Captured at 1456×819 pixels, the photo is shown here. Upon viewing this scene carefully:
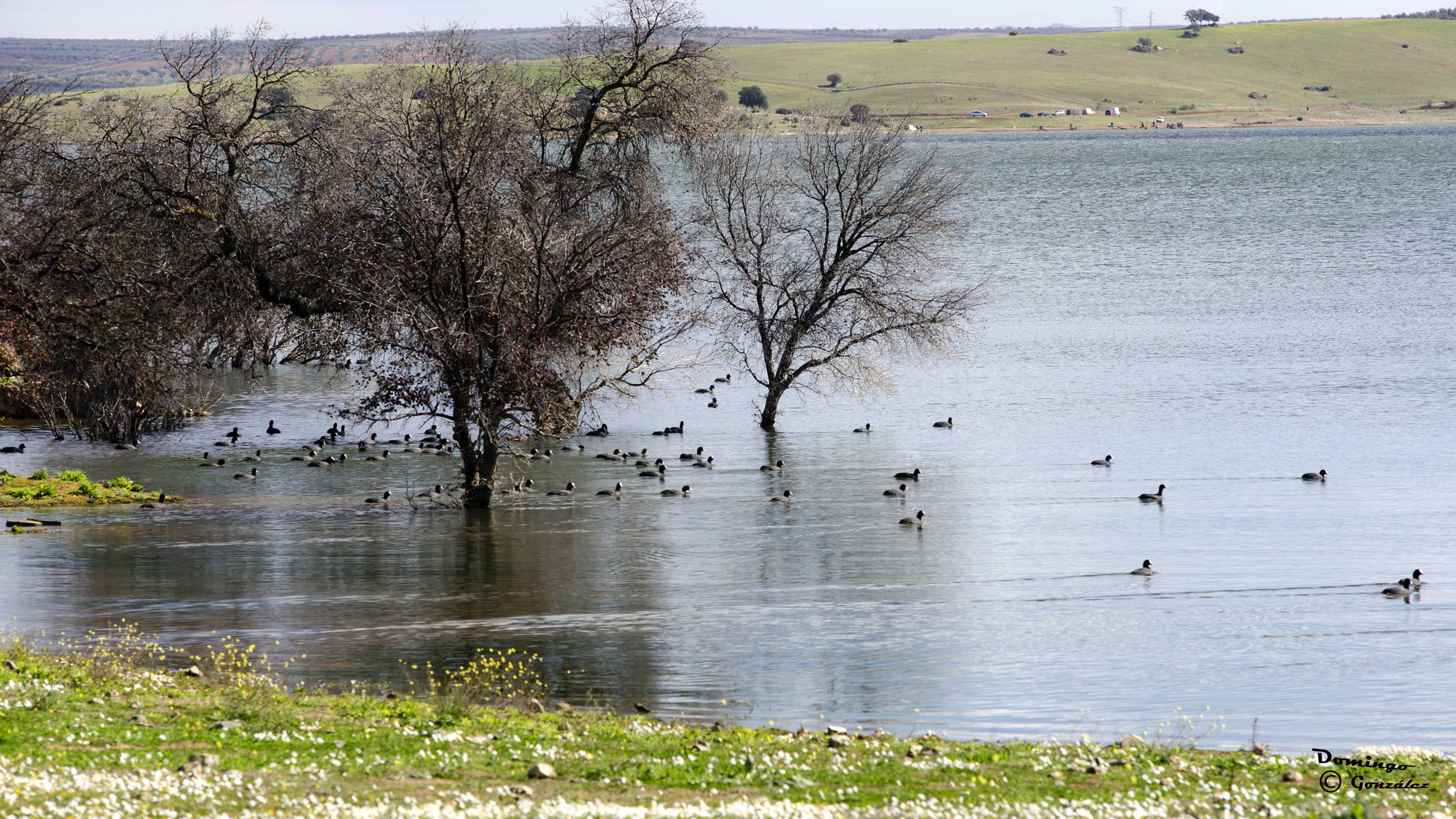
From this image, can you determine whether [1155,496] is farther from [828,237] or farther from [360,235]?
[360,235]

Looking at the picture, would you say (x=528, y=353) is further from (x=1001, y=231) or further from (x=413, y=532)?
(x=1001, y=231)

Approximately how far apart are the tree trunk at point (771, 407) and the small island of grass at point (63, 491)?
65.6 ft

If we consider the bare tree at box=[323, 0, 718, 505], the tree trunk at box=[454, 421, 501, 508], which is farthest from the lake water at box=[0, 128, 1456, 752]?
the bare tree at box=[323, 0, 718, 505]

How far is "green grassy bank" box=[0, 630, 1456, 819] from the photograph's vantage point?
422 inches

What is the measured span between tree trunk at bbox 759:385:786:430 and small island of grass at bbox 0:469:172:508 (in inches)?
787

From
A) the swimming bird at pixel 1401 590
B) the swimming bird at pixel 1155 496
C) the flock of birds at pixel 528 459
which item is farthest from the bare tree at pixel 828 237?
the swimming bird at pixel 1401 590

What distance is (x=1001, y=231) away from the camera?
3839 inches

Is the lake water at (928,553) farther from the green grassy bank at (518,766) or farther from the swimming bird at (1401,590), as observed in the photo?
the green grassy bank at (518,766)

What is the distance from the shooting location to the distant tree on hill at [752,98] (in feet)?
583

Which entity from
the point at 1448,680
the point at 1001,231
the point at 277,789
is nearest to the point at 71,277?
the point at 277,789

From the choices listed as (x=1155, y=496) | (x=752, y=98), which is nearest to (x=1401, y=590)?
(x=1155, y=496)

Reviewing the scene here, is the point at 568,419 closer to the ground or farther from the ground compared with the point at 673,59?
closer to the ground

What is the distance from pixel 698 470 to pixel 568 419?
260 inches

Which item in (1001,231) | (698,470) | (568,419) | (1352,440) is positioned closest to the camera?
(568,419)
